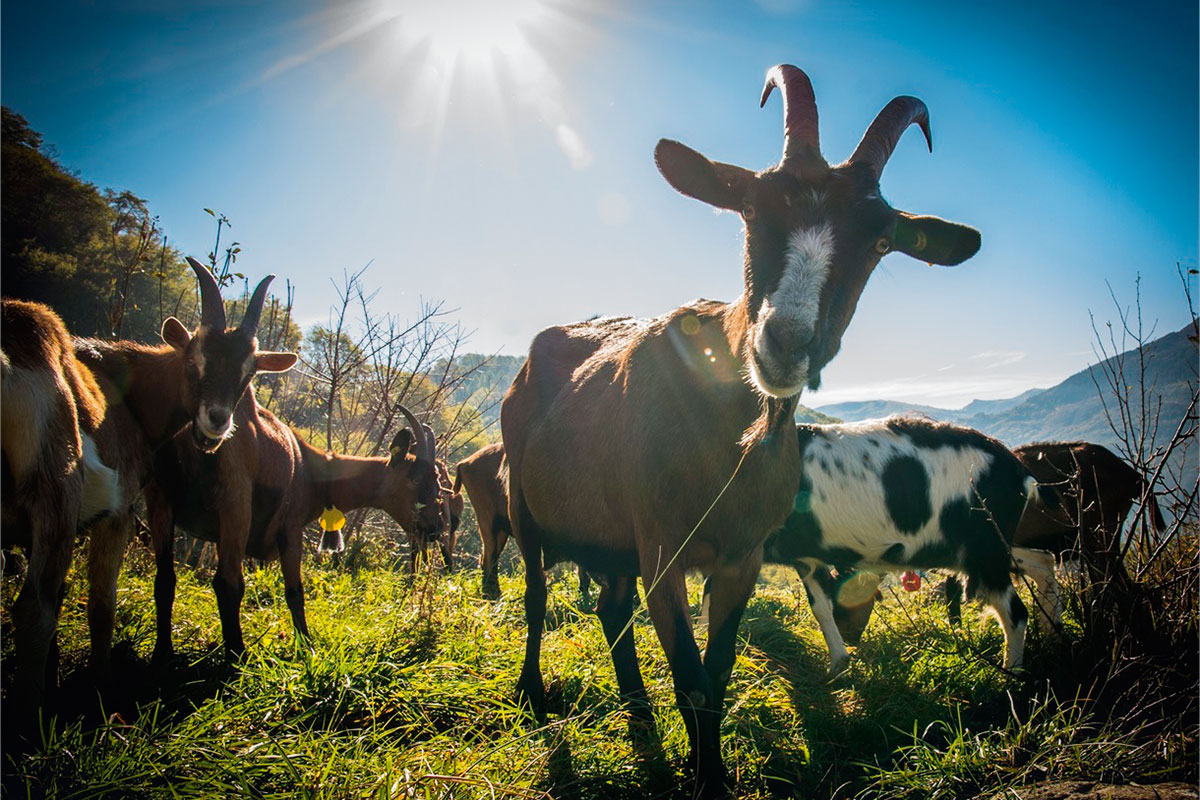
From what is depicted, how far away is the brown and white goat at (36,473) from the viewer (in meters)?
2.48

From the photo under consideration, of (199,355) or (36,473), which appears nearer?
(36,473)

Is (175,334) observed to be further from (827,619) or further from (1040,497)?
(1040,497)

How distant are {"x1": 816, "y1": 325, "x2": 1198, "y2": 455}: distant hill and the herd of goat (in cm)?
69

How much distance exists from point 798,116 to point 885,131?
534mm

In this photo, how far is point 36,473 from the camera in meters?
2.53

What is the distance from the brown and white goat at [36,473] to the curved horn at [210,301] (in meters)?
1.50

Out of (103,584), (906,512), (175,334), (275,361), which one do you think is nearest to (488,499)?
(275,361)

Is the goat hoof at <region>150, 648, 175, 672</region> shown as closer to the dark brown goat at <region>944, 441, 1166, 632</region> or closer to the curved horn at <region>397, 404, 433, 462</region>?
the curved horn at <region>397, 404, 433, 462</region>

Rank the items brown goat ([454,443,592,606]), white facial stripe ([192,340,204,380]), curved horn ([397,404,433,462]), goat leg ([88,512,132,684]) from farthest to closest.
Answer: brown goat ([454,443,592,606]) → curved horn ([397,404,433,462]) → white facial stripe ([192,340,204,380]) → goat leg ([88,512,132,684])

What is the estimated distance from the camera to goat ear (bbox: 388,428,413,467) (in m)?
7.38

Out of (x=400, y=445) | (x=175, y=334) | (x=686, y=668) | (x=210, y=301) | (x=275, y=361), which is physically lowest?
(x=686, y=668)

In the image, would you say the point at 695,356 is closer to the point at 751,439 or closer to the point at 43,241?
the point at 751,439

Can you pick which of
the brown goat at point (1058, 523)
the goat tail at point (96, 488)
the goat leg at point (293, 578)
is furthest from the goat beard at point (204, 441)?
the brown goat at point (1058, 523)

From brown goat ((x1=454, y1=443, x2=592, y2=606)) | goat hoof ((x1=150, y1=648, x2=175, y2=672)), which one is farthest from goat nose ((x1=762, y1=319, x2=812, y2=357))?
brown goat ((x1=454, y1=443, x2=592, y2=606))
